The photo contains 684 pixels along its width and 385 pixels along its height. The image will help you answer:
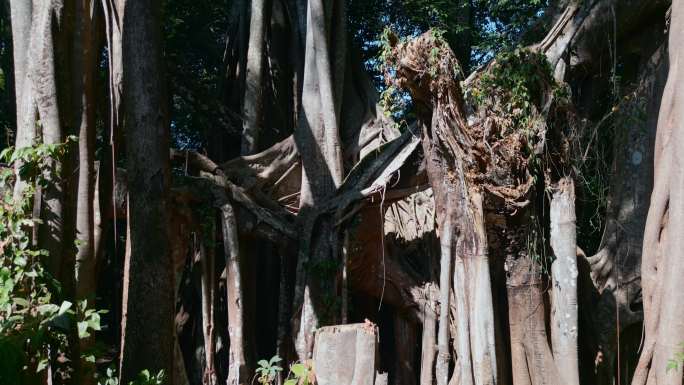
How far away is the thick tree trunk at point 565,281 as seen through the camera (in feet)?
17.7

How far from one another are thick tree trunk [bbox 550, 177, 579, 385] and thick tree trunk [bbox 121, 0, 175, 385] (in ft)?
8.67

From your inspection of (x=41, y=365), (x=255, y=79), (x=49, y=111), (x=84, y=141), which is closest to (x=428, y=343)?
(x=255, y=79)

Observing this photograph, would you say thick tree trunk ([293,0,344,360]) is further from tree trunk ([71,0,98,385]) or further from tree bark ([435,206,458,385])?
tree trunk ([71,0,98,385])

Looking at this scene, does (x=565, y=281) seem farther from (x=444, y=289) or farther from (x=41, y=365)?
(x=41, y=365)

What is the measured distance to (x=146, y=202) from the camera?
4770mm

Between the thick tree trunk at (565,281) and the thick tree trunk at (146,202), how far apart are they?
8.67 ft

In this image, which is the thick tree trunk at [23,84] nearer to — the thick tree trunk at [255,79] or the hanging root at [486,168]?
the hanging root at [486,168]

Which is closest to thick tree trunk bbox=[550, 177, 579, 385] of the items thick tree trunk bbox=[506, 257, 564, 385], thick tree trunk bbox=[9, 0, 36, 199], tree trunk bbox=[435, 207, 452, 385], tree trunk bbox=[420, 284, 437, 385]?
thick tree trunk bbox=[506, 257, 564, 385]

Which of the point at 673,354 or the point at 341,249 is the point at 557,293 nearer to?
the point at 673,354

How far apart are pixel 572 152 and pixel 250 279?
370 centimetres

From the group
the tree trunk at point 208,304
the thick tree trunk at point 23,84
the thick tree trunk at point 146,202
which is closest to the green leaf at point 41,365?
the thick tree trunk at point 23,84

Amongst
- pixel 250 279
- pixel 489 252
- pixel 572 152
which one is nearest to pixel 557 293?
pixel 489 252

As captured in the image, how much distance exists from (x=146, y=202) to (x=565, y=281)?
2.92 m

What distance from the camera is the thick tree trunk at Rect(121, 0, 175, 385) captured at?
464 cm
